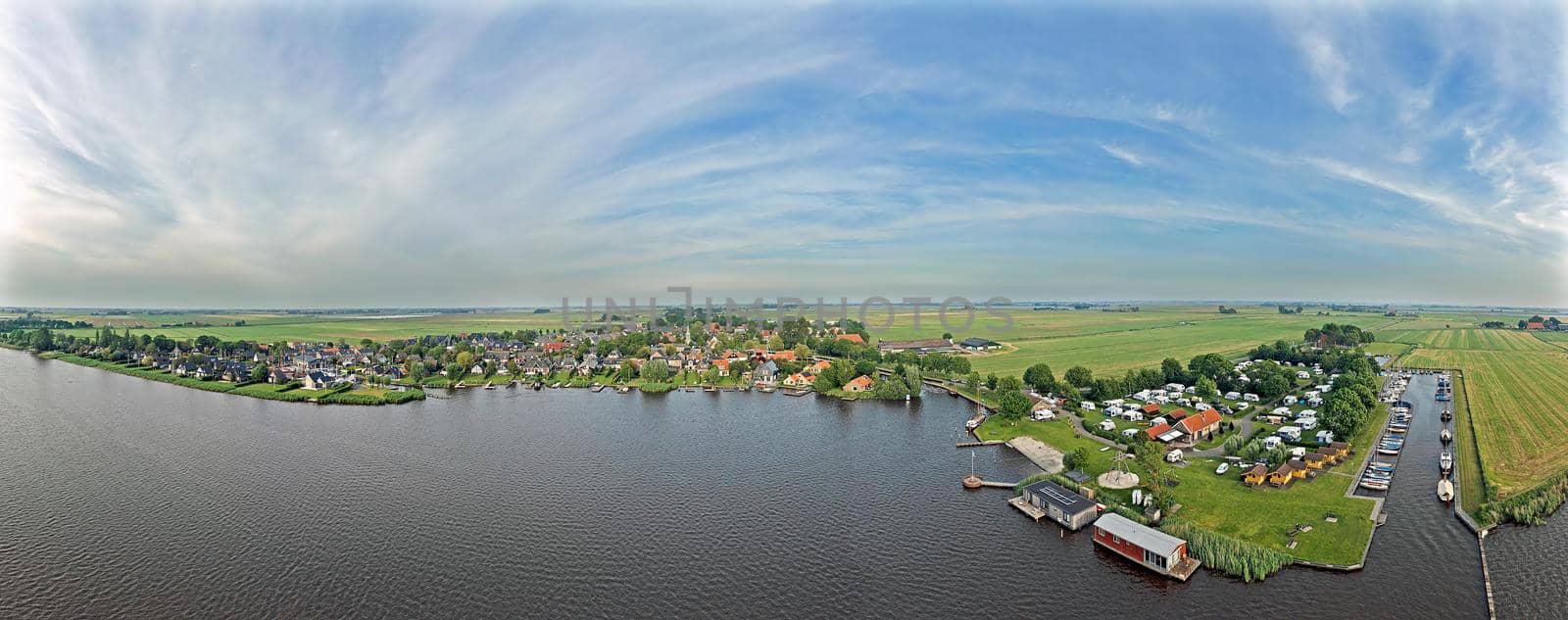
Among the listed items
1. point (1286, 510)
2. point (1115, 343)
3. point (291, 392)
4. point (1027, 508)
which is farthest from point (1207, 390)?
point (291, 392)

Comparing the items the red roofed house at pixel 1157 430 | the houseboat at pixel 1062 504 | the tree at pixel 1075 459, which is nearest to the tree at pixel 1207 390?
the red roofed house at pixel 1157 430

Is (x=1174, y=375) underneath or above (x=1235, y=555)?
above

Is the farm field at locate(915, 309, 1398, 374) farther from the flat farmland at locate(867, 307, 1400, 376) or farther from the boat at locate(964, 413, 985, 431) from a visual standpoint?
the boat at locate(964, 413, 985, 431)

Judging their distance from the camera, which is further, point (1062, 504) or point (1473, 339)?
point (1473, 339)

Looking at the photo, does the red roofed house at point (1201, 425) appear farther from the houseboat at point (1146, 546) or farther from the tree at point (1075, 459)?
the houseboat at point (1146, 546)

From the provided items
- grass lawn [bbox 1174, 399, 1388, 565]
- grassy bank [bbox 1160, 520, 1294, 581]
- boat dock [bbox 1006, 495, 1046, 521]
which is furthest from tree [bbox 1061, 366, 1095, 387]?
grassy bank [bbox 1160, 520, 1294, 581]

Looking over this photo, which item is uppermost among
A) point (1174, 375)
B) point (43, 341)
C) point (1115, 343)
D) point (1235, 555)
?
point (43, 341)

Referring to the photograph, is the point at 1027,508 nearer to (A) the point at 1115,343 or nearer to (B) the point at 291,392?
(B) the point at 291,392
